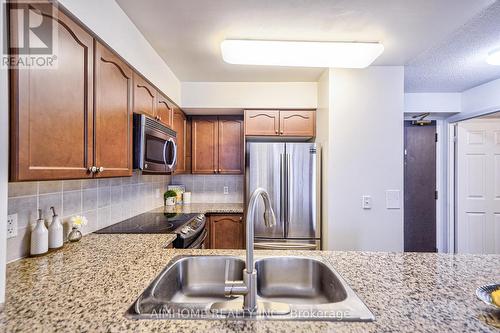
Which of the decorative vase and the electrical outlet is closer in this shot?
the electrical outlet

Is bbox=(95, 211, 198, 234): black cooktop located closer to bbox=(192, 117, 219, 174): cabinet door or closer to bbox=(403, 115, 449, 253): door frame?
bbox=(192, 117, 219, 174): cabinet door

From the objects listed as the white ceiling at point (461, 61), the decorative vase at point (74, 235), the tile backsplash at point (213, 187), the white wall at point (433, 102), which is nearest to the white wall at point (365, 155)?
the white ceiling at point (461, 61)

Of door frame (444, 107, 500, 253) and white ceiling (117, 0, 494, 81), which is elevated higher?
white ceiling (117, 0, 494, 81)

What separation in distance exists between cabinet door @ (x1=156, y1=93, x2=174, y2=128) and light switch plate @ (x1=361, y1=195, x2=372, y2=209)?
2083mm

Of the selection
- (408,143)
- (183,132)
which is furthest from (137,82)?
(408,143)

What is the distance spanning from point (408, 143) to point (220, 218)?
2.80m

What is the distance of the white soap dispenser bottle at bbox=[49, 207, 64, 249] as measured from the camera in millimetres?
1353

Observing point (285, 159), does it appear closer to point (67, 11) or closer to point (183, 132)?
point (183, 132)

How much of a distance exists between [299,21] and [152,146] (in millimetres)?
1406

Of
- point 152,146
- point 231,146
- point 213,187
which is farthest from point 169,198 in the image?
point 152,146

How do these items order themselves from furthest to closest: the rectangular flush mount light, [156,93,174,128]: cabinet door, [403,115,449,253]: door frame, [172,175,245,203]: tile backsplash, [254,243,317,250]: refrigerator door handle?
[172,175,245,203]: tile backsplash, [403,115,449,253]: door frame, [254,243,317,250]: refrigerator door handle, [156,93,174,128]: cabinet door, the rectangular flush mount light

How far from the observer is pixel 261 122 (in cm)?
300

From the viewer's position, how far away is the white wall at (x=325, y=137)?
246cm

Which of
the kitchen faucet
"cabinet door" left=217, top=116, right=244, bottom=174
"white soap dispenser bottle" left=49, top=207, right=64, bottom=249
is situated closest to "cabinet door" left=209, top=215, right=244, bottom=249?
"cabinet door" left=217, top=116, right=244, bottom=174
